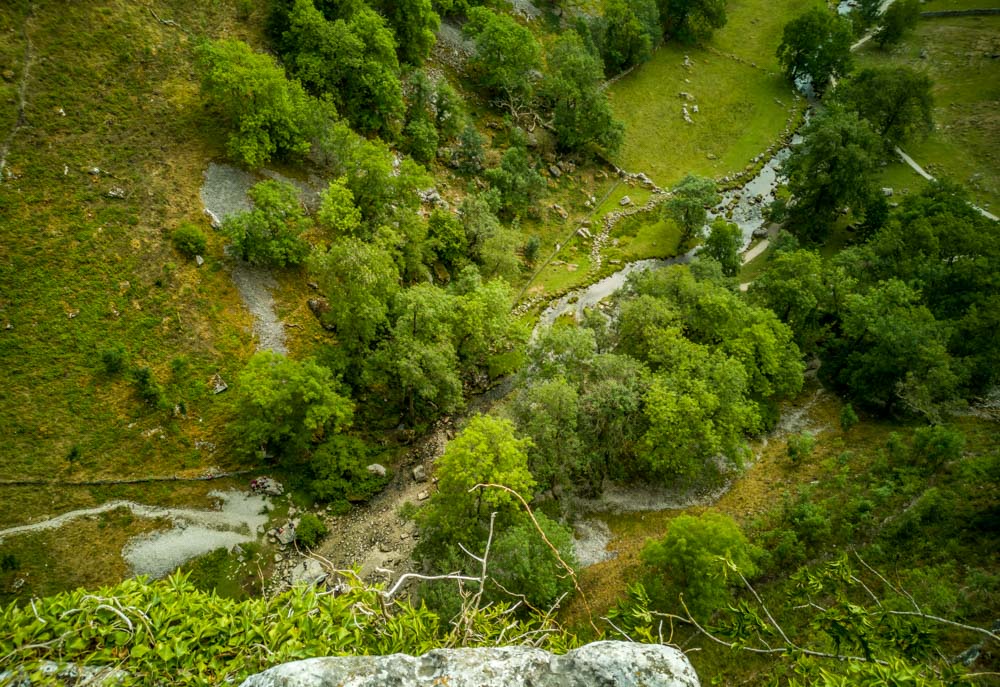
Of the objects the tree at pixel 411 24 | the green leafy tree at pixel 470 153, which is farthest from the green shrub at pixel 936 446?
the tree at pixel 411 24

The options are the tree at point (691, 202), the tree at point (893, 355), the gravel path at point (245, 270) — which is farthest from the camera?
the tree at point (691, 202)

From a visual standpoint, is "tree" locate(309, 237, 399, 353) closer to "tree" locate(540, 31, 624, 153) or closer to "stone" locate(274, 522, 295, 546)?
"stone" locate(274, 522, 295, 546)

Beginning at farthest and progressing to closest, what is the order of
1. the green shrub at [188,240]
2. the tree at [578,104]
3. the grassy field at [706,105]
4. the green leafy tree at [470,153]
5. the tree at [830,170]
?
the grassy field at [706,105] → the tree at [578,104] → the green leafy tree at [470,153] → the tree at [830,170] → the green shrub at [188,240]

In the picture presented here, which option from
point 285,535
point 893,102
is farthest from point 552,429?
point 893,102

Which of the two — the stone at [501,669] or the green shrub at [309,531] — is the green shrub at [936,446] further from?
the green shrub at [309,531]

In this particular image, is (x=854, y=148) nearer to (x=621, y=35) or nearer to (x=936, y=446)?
(x=936, y=446)
